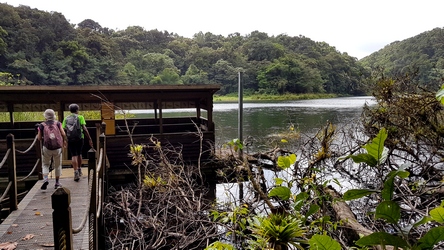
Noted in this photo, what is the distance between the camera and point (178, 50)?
6938cm

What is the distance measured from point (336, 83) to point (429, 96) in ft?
184

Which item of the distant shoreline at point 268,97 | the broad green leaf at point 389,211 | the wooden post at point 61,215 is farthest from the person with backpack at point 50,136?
the distant shoreline at point 268,97

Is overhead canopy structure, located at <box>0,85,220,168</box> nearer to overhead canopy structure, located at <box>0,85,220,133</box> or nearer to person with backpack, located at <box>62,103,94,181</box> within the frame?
overhead canopy structure, located at <box>0,85,220,133</box>

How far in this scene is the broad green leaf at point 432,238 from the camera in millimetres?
1336

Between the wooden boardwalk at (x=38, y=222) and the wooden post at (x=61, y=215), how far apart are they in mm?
1756

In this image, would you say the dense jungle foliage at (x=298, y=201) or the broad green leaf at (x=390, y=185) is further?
the dense jungle foliage at (x=298, y=201)

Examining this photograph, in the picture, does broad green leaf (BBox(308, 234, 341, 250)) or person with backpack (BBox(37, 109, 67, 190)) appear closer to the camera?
broad green leaf (BBox(308, 234, 341, 250))

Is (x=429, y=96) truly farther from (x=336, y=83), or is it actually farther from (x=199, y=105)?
(x=336, y=83)

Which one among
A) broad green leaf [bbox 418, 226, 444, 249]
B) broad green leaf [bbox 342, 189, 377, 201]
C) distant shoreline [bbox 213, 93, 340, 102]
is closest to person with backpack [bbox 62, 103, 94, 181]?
broad green leaf [bbox 342, 189, 377, 201]

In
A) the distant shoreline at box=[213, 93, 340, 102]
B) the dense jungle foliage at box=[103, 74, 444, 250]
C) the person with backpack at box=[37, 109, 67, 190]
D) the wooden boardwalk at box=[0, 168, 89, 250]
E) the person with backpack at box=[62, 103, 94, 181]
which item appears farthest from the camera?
the distant shoreline at box=[213, 93, 340, 102]

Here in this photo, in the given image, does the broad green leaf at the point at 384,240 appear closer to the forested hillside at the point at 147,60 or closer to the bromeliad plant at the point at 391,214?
the bromeliad plant at the point at 391,214

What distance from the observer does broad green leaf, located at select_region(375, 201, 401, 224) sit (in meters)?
1.34

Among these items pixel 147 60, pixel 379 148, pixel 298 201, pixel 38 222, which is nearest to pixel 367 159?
pixel 379 148

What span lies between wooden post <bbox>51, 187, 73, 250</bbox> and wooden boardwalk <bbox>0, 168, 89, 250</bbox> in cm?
176
